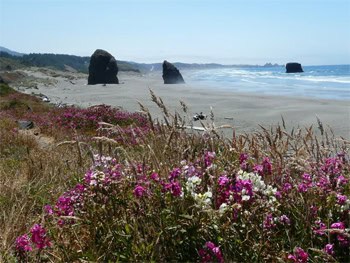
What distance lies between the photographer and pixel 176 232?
2646 millimetres

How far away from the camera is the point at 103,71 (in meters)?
56.1


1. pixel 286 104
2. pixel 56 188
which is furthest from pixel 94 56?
pixel 56 188

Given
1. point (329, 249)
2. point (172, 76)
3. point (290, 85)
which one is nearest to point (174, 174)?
point (329, 249)

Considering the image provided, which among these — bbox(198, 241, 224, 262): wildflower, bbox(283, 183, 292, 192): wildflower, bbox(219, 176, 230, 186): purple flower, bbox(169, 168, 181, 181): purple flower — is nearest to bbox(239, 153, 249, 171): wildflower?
bbox(283, 183, 292, 192): wildflower

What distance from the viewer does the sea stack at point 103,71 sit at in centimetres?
5578

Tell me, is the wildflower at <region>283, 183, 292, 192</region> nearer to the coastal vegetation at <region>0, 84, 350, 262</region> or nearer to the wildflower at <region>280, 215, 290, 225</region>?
the coastal vegetation at <region>0, 84, 350, 262</region>

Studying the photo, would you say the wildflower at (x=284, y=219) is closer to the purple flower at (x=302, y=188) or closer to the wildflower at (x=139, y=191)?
the purple flower at (x=302, y=188)

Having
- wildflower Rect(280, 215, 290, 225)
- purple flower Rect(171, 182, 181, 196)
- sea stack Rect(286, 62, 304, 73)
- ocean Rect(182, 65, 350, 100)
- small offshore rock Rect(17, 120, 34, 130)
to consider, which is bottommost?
small offshore rock Rect(17, 120, 34, 130)

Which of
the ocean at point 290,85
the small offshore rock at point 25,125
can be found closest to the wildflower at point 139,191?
the small offshore rock at point 25,125

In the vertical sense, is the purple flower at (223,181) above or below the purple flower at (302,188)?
above

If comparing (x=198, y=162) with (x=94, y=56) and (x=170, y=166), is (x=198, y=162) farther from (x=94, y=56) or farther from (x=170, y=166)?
(x=94, y=56)

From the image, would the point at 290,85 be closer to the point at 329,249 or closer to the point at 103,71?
the point at 103,71

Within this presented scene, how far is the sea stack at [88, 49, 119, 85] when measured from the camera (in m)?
55.8

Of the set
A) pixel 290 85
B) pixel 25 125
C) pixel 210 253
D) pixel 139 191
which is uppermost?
pixel 139 191
